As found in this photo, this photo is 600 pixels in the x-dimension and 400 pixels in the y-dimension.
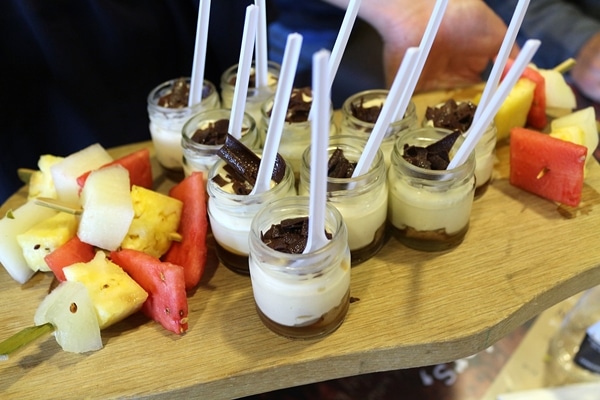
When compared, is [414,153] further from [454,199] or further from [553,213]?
[553,213]

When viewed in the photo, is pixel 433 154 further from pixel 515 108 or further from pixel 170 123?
pixel 170 123

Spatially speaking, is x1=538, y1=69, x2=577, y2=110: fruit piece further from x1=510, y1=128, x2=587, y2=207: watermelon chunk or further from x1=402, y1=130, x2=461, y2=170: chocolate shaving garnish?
x1=402, y1=130, x2=461, y2=170: chocolate shaving garnish

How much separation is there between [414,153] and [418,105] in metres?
0.54

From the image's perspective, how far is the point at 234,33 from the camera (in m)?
1.75

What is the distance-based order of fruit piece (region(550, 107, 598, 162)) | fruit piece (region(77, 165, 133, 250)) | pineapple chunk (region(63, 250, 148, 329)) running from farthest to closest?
fruit piece (region(550, 107, 598, 162)), fruit piece (region(77, 165, 133, 250)), pineapple chunk (region(63, 250, 148, 329))

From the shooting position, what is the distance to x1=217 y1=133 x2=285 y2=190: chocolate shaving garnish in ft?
3.88

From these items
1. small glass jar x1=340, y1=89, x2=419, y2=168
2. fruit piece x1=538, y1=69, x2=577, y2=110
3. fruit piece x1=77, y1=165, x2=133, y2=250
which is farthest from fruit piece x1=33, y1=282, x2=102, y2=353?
fruit piece x1=538, y1=69, x2=577, y2=110

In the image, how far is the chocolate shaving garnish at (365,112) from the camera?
1401 mm

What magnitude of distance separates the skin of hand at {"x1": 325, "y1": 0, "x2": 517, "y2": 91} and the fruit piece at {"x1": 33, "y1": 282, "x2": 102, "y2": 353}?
1.31 meters

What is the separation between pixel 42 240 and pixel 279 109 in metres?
0.65

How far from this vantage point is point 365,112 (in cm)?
142

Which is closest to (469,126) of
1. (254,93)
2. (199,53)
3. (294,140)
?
(294,140)

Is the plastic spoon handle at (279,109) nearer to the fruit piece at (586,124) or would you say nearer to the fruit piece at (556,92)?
the fruit piece at (586,124)

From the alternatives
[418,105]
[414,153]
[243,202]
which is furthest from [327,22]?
[243,202]
